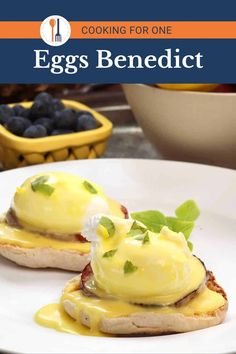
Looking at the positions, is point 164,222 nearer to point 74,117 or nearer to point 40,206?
point 40,206

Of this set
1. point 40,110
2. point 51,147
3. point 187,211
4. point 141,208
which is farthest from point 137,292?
point 40,110

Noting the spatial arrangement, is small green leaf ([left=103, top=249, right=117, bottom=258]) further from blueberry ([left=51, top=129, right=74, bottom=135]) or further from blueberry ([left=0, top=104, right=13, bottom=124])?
blueberry ([left=0, top=104, right=13, bottom=124])

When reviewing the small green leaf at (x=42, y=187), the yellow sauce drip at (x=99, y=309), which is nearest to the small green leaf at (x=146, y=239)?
the yellow sauce drip at (x=99, y=309)

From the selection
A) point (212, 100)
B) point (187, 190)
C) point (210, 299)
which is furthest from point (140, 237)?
point (212, 100)

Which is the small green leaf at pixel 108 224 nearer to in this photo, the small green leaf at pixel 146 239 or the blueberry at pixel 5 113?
the small green leaf at pixel 146 239

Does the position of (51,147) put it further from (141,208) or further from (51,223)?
(51,223)

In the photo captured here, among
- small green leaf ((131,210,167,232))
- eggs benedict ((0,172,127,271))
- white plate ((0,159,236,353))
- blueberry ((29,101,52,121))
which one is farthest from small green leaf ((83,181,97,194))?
blueberry ((29,101,52,121))
